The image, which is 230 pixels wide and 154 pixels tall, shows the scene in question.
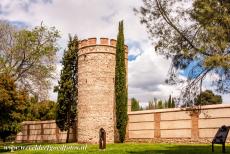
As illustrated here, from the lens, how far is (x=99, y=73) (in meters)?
30.9

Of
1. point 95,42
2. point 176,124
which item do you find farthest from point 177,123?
point 95,42

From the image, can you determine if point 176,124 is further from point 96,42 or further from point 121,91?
point 96,42

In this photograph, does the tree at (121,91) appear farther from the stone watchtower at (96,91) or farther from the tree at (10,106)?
the tree at (10,106)

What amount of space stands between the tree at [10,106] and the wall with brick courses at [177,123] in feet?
30.4

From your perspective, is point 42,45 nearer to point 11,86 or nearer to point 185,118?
point 11,86

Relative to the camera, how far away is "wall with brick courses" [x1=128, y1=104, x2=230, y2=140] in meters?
24.7

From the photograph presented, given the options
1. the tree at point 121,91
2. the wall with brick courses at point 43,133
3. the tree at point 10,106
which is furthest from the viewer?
the wall with brick courses at point 43,133

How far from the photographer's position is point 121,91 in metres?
31.1

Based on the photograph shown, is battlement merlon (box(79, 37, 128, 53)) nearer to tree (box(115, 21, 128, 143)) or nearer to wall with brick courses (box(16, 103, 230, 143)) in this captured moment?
tree (box(115, 21, 128, 143))

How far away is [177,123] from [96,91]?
715 cm

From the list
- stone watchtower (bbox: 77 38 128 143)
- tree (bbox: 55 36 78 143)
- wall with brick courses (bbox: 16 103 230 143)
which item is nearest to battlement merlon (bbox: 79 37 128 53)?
stone watchtower (bbox: 77 38 128 143)

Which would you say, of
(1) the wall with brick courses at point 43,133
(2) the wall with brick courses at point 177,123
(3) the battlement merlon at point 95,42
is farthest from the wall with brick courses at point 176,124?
(3) the battlement merlon at point 95,42

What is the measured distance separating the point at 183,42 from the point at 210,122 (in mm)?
12635

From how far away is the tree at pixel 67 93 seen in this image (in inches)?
1334
